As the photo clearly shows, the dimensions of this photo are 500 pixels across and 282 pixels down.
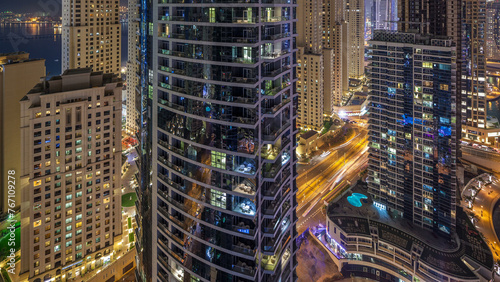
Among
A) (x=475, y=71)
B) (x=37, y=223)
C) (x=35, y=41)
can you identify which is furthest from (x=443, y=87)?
(x=35, y=41)

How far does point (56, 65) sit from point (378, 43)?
83.7 meters

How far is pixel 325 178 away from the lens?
79.4 metres

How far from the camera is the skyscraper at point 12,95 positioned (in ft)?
168

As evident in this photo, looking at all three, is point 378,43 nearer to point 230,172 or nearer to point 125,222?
point 230,172

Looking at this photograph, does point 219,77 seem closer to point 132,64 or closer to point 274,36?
point 274,36

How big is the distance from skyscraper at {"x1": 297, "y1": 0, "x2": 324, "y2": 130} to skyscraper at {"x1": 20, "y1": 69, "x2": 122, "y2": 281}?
2522 inches

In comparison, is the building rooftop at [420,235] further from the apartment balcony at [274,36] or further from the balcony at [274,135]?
the apartment balcony at [274,36]

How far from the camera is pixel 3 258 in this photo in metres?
47.5

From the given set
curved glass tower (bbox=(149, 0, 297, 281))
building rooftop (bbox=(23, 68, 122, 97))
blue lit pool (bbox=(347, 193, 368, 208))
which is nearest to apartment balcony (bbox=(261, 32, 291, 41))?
curved glass tower (bbox=(149, 0, 297, 281))

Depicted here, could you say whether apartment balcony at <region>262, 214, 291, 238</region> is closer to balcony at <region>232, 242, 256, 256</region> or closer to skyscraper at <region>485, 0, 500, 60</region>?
balcony at <region>232, 242, 256, 256</region>

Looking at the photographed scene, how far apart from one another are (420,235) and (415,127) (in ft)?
57.9

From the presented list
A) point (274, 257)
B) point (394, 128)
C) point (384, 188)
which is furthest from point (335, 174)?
point (274, 257)

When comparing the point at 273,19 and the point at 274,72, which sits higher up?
the point at 273,19

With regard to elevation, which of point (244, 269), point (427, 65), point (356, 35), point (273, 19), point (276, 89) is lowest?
point (244, 269)
